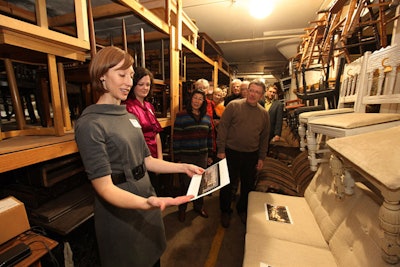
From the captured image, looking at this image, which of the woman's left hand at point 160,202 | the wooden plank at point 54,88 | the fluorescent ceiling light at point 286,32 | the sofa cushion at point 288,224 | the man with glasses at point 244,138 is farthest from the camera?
the fluorescent ceiling light at point 286,32

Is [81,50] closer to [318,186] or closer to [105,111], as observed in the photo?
[105,111]

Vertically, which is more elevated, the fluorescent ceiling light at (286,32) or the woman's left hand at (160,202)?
the fluorescent ceiling light at (286,32)

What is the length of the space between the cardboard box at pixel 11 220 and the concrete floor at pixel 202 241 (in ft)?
4.12

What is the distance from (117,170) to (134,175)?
0.10 meters

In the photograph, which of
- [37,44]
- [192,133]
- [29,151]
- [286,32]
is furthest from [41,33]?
[286,32]

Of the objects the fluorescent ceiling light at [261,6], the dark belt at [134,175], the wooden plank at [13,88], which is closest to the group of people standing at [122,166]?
the dark belt at [134,175]

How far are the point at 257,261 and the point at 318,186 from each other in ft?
3.76

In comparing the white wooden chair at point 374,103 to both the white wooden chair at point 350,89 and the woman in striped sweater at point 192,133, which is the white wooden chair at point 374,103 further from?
the woman in striped sweater at point 192,133

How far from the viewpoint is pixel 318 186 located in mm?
1987

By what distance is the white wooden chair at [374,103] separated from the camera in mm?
1280

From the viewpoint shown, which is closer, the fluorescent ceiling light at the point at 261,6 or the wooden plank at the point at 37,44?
the wooden plank at the point at 37,44

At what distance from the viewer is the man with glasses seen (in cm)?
228

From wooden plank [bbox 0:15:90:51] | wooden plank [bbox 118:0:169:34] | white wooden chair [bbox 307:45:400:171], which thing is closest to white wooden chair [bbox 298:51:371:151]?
white wooden chair [bbox 307:45:400:171]

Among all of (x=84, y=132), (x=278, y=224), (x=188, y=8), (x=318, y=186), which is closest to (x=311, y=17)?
(x=188, y=8)
